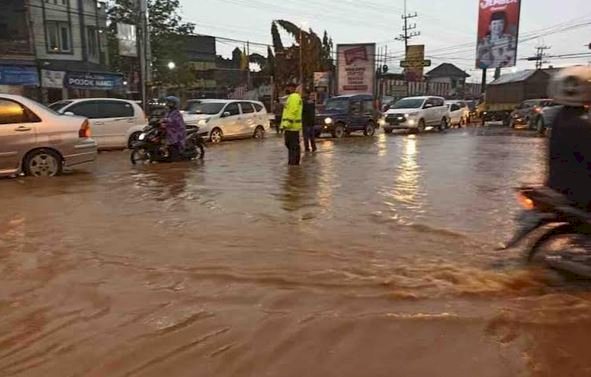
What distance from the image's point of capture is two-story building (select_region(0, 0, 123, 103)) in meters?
26.0

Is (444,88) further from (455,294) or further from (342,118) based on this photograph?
(455,294)

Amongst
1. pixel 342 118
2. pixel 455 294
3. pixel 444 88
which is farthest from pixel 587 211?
pixel 444 88

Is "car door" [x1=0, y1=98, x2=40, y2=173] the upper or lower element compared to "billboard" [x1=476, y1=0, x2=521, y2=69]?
lower

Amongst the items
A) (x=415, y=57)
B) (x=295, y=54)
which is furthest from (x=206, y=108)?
(x=415, y=57)

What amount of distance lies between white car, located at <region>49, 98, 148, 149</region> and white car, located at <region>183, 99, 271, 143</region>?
8.22 ft

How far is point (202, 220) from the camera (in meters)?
6.72

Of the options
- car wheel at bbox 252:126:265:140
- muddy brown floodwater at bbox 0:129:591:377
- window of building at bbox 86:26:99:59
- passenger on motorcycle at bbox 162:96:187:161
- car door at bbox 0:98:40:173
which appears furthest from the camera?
window of building at bbox 86:26:99:59

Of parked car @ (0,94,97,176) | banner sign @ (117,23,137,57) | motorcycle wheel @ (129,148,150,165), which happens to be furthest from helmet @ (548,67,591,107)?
banner sign @ (117,23,137,57)

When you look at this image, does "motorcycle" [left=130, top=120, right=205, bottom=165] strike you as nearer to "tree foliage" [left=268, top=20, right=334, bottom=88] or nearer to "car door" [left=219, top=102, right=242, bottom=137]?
"car door" [left=219, top=102, right=242, bottom=137]

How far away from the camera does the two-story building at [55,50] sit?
26.0 meters

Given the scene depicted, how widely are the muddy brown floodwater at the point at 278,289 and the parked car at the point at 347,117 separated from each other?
1446cm

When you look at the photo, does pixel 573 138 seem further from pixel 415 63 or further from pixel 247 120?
pixel 415 63

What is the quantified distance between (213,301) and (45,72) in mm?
25365

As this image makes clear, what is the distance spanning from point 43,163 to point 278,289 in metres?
7.24
